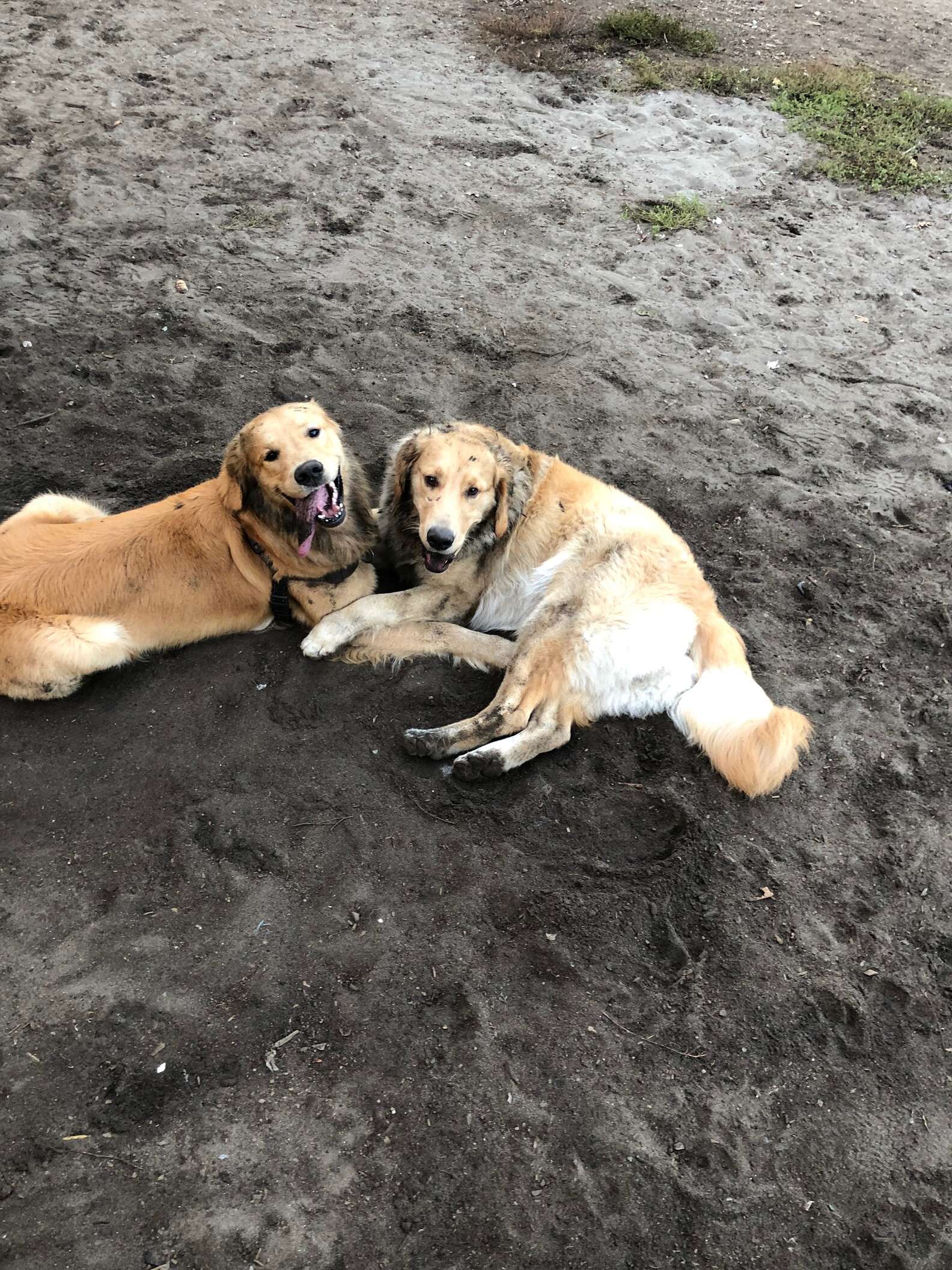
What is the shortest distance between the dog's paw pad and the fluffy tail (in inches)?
35.0

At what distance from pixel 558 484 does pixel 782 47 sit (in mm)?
8398

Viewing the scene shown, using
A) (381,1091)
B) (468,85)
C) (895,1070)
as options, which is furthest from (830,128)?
(381,1091)

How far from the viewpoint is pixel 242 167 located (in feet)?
24.1

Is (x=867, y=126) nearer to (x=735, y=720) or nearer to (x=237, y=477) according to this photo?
(x=735, y=720)

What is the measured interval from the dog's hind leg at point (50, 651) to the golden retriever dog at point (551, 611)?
0.96 meters

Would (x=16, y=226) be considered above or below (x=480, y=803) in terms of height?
above

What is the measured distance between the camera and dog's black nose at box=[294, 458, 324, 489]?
386 centimetres

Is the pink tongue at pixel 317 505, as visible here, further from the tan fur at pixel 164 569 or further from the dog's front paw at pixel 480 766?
the dog's front paw at pixel 480 766

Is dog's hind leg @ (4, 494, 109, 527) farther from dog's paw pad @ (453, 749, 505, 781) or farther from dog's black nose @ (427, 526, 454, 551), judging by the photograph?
dog's paw pad @ (453, 749, 505, 781)

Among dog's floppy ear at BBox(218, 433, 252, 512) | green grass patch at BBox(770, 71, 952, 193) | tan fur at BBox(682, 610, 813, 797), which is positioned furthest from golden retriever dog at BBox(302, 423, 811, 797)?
green grass patch at BBox(770, 71, 952, 193)

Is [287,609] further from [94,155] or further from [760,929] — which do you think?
[94,155]

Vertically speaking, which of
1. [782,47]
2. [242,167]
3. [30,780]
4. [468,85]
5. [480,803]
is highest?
[782,47]

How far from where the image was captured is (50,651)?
388 cm

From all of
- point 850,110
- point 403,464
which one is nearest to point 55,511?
point 403,464
